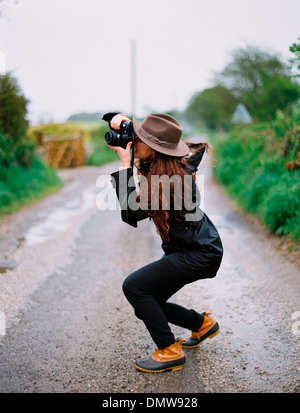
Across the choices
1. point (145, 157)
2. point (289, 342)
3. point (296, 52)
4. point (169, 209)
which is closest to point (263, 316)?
point (289, 342)

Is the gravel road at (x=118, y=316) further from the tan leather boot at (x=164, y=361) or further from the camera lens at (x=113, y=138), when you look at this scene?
the camera lens at (x=113, y=138)

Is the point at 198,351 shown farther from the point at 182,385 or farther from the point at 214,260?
the point at 214,260

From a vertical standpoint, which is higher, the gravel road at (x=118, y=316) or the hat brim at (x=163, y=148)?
the hat brim at (x=163, y=148)

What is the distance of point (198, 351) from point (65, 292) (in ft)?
6.33

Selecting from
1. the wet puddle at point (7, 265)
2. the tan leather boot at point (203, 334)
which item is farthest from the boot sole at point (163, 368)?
the wet puddle at point (7, 265)

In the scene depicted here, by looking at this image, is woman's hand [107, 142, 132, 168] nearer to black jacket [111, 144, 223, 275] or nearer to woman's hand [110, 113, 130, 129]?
black jacket [111, 144, 223, 275]

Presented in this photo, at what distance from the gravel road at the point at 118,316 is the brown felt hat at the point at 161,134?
1.63 metres

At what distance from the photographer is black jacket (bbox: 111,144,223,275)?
297cm

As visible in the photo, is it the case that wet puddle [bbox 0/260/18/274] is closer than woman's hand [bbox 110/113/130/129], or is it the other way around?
woman's hand [bbox 110/113/130/129]

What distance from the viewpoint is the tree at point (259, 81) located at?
1551 cm

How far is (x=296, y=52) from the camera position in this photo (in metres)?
5.35

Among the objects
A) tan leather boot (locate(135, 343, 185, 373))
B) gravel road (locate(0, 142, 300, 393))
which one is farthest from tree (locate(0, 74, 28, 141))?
tan leather boot (locate(135, 343, 185, 373))

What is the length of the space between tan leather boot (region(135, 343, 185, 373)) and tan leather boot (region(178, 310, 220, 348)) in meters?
0.31

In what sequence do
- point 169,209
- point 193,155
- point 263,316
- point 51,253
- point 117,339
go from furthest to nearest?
point 51,253 < point 263,316 < point 117,339 < point 193,155 < point 169,209
